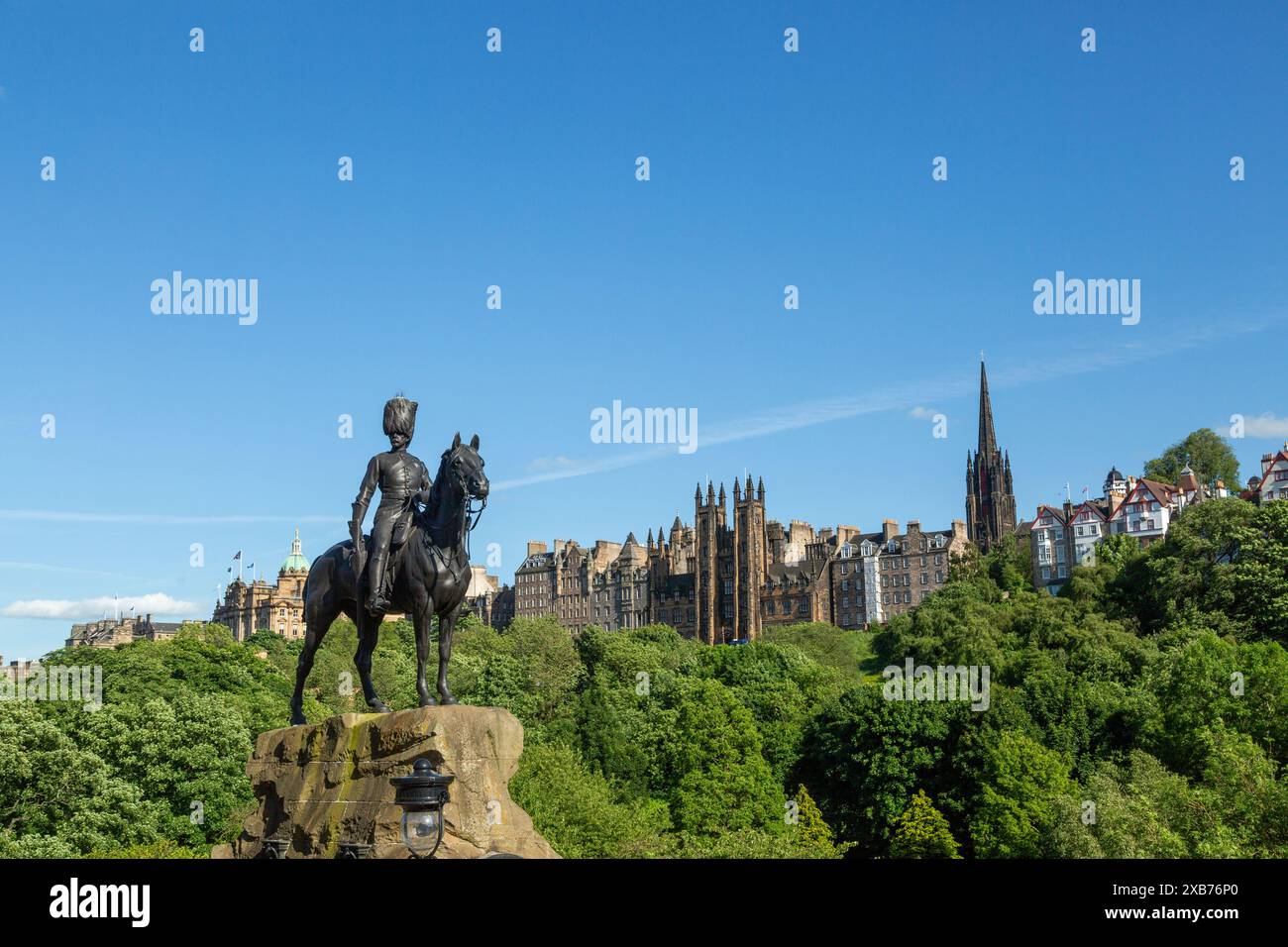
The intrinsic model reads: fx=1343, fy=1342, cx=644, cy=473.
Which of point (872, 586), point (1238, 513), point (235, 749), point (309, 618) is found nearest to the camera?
point (309, 618)

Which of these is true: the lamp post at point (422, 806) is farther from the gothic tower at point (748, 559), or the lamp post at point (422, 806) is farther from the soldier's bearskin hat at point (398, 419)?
the gothic tower at point (748, 559)

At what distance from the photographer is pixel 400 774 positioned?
701 inches

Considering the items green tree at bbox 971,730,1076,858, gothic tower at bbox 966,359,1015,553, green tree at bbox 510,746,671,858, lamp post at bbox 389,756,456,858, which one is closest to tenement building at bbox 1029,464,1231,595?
gothic tower at bbox 966,359,1015,553

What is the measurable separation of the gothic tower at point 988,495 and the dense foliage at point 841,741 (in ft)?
206

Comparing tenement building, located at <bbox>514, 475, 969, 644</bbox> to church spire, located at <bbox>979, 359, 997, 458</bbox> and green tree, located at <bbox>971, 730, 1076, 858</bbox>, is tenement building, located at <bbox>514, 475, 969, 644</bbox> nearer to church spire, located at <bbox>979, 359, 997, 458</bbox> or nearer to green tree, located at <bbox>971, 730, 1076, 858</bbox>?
church spire, located at <bbox>979, 359, 997, 458</bbox>

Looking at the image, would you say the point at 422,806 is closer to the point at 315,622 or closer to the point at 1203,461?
the point at 315,622

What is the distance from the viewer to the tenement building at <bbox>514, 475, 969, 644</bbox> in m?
159

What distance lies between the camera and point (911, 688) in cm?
6619

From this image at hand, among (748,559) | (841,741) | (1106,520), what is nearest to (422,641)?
(841,741)

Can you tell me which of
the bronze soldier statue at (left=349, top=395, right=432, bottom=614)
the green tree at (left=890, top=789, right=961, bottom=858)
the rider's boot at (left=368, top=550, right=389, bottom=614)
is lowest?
the green tree at (left=890, top=789, right=961, bottom=858)

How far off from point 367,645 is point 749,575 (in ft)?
498
